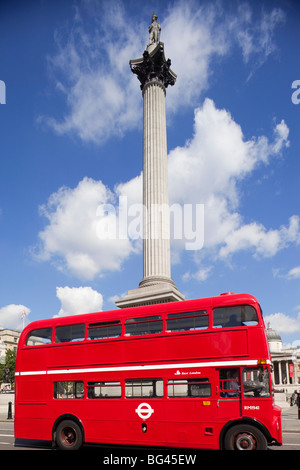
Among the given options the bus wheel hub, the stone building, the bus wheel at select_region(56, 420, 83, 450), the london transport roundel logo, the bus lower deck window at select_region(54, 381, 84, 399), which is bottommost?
the stone building

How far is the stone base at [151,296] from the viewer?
28797 millimetres

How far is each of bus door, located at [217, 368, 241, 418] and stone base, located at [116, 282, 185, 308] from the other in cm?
1776

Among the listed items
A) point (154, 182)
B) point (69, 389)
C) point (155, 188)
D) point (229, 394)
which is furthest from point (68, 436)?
point (154, 182)

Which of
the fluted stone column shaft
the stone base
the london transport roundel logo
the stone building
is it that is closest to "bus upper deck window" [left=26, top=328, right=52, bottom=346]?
the london transport roundel logo

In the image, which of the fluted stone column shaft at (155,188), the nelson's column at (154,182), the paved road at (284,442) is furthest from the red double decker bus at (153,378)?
the fluted stone column shaft at (155,188)

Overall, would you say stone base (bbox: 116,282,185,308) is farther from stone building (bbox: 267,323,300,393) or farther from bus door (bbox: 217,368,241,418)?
Result: stone building (bbox: 267,323,300,393)

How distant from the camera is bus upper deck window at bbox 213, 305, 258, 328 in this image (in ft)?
35.4

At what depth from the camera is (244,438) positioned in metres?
10.2

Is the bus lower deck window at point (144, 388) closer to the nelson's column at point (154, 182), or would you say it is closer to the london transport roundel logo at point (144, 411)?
the london transport roundel logo at point (144, 411)

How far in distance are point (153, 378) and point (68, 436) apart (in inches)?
141

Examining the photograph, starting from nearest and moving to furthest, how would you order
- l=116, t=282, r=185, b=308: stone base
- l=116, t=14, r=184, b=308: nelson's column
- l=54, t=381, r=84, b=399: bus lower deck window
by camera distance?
l=54, t=381, r=84, b=399: bus lower deck window, l=116, t=282, r=185, b=308: stone base, l=116, t=14, r=184, b=308: nelson's column
